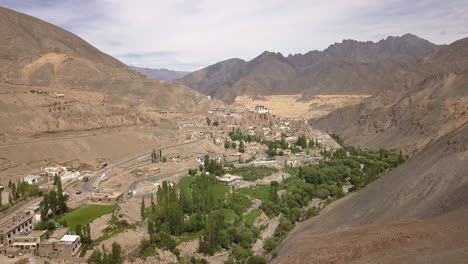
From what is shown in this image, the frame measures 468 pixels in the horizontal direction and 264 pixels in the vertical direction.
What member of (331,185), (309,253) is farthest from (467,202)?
(331,185)

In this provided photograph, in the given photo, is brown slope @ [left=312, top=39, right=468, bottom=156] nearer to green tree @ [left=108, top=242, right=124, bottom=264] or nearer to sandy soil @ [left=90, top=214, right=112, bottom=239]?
sandy soil @ [left=90, top=214, right=112, bottom=239]

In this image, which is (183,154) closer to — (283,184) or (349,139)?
(283,184)

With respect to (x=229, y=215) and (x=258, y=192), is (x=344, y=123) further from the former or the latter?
(x=229, y=215)

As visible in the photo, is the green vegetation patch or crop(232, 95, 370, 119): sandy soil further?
crop(232, 95, 370, 119): sandy soil

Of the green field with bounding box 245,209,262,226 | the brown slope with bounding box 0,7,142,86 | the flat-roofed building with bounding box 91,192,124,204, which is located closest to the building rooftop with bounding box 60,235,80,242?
the flat-roofed building with bounding box 91,192,124,204

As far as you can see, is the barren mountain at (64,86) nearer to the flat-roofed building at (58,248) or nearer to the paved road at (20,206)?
the paved road at (20,206)

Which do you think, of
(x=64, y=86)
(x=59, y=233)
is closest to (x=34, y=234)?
(x=59, y=233)
